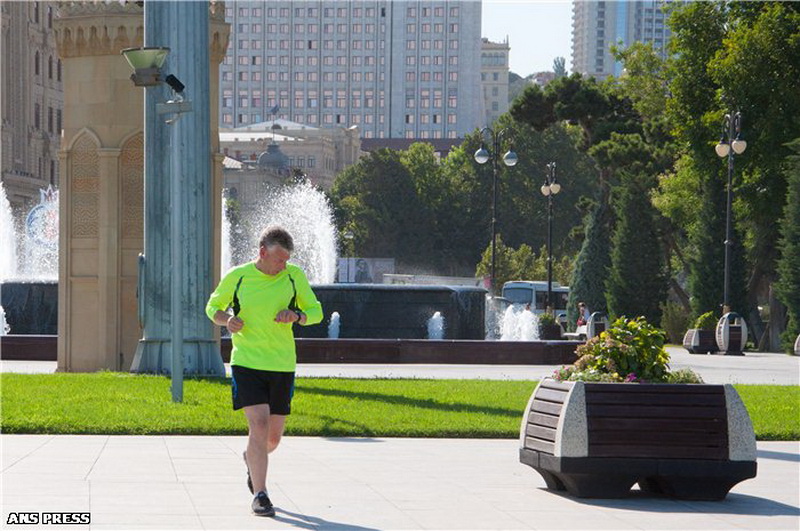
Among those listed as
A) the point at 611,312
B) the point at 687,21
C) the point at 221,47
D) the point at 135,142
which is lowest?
the point at 611,312

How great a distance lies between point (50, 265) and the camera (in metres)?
74.4

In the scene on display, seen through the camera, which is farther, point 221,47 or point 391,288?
point 391,288

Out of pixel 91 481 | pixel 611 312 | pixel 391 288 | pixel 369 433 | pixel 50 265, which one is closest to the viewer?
pixel 91 481

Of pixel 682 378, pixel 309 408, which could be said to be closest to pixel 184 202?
pixel 309 408

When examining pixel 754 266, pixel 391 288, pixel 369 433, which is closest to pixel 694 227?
pixel 754 266

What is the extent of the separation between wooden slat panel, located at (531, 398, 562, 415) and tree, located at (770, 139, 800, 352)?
38.5 meters

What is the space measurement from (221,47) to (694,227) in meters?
35.0

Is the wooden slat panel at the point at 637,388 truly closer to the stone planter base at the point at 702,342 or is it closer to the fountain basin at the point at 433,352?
the fountain basin at the point at 433,352

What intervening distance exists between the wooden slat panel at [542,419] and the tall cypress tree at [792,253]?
38.5 metres

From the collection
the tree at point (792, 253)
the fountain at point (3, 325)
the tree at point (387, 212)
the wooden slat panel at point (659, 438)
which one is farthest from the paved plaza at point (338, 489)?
the tree at point (387, 212)

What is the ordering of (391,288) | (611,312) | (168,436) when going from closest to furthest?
(168,436) → (391,288) → (611,312)

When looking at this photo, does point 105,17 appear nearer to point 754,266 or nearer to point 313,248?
point 754,266

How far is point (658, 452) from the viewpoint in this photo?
10.5m

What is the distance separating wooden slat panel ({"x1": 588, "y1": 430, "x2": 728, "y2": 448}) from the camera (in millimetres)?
10438
